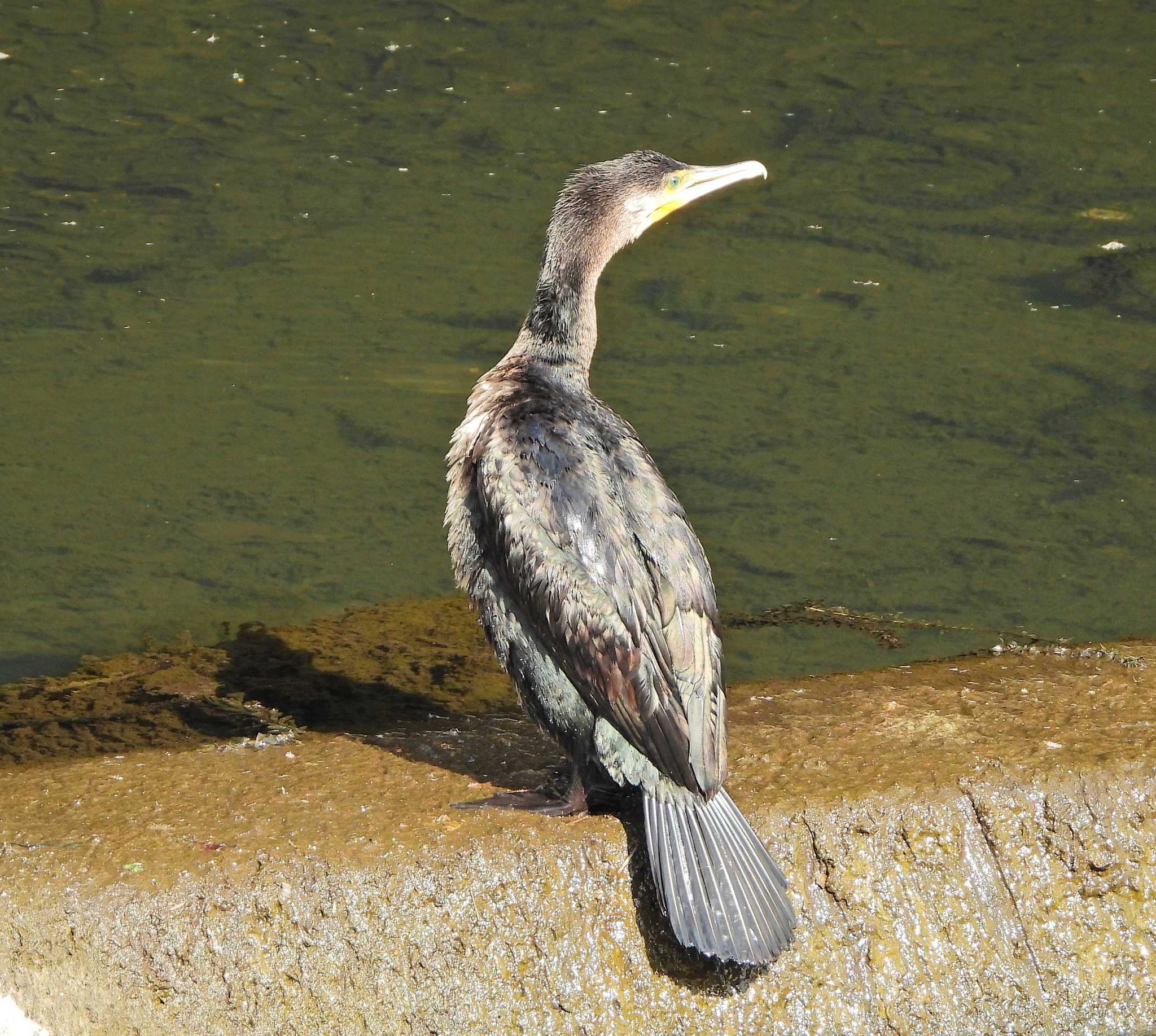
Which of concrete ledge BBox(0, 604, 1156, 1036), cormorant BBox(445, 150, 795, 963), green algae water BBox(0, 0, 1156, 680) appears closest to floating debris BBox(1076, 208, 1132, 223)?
green algae water BBox(0, 0, 1156, 680)

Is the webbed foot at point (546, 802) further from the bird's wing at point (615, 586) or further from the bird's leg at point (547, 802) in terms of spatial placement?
the bird's wing at point (615, 586)

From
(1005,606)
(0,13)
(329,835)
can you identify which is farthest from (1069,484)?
(0,13)

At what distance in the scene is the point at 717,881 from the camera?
3176mm

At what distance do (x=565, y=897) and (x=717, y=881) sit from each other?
365 mm

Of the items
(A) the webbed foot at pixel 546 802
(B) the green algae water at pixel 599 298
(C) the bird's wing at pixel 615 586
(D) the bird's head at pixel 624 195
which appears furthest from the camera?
(B) the green algae water at pixel 599 298

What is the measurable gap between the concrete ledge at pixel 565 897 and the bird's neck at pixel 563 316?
1144 millimetres

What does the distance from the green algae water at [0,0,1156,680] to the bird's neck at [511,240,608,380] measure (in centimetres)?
146

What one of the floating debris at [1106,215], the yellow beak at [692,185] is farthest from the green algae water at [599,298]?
the yellow beak at [692,185]

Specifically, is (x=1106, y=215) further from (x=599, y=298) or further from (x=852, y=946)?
(x=852, y=946)

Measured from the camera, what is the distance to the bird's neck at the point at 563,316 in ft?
13.6

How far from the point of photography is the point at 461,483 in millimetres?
3740

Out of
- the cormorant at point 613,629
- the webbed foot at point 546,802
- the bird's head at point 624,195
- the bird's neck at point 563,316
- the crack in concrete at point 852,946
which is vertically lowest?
the crack in concrete at point 852,946

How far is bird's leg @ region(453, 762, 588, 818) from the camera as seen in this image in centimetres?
348

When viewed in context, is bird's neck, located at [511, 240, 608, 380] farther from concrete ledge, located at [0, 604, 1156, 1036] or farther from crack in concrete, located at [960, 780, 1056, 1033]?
crack in concrete, located at [960, 780, 1056, 1033]
